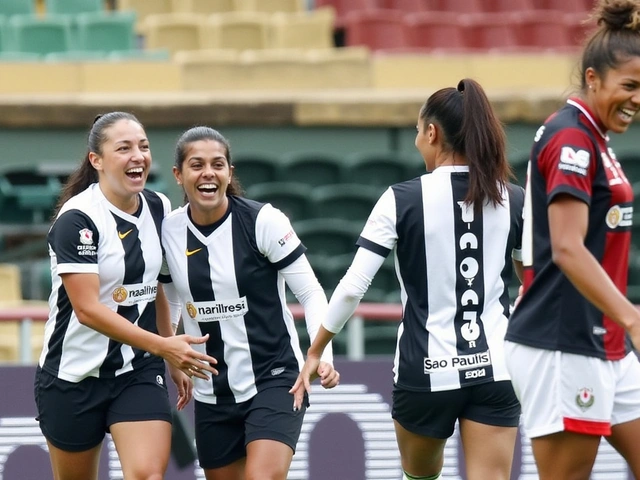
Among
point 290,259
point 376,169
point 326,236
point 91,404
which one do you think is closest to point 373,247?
point 290,259

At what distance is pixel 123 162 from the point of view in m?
4.53

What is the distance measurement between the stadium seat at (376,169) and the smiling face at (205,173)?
21.2ft

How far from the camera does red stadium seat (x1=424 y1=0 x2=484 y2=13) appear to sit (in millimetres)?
13992

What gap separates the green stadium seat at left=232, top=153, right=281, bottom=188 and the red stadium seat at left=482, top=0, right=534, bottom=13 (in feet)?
14.8

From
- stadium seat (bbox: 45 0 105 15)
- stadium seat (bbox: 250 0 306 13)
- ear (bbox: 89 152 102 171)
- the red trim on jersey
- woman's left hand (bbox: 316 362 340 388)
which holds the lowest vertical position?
woman's left hand (bbox: 316 362 340 388)

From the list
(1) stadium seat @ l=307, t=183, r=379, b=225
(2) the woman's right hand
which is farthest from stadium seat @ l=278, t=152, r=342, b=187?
(2) the woman's right hand

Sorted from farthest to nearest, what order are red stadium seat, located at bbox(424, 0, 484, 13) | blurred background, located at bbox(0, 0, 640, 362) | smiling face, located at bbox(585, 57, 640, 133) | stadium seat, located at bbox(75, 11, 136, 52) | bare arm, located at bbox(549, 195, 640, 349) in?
red stadium seat, located at bbox(424, 0, 484, 13)
stadium seat, located at bbox(75, 11, 136, 52)
blurred background, located at bbox(0, 0, 640, 362)
smiling face, located at bbox(585, 57, 640, 133)
bare arm, located at bbox(549, 195, 640, 349)

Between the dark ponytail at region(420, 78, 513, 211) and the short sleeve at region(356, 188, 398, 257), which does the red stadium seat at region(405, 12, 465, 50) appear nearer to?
the dark ponytail at region(420, 78, 513, 211)

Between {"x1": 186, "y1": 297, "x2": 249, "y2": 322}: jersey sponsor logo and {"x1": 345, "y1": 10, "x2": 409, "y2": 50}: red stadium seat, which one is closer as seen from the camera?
{"x1": 186, "y1": 297, "x2": 249, "y2": 322}: jersey sponsor logo

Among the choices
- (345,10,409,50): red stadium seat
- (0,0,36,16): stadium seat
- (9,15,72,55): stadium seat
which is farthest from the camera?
(345,10,409,50): red stadium seat

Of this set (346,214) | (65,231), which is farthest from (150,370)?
(346,214)

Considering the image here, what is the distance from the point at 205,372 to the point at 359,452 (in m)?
1.84

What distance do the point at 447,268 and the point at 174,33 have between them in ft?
28.7

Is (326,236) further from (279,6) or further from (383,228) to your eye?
(383,228)
